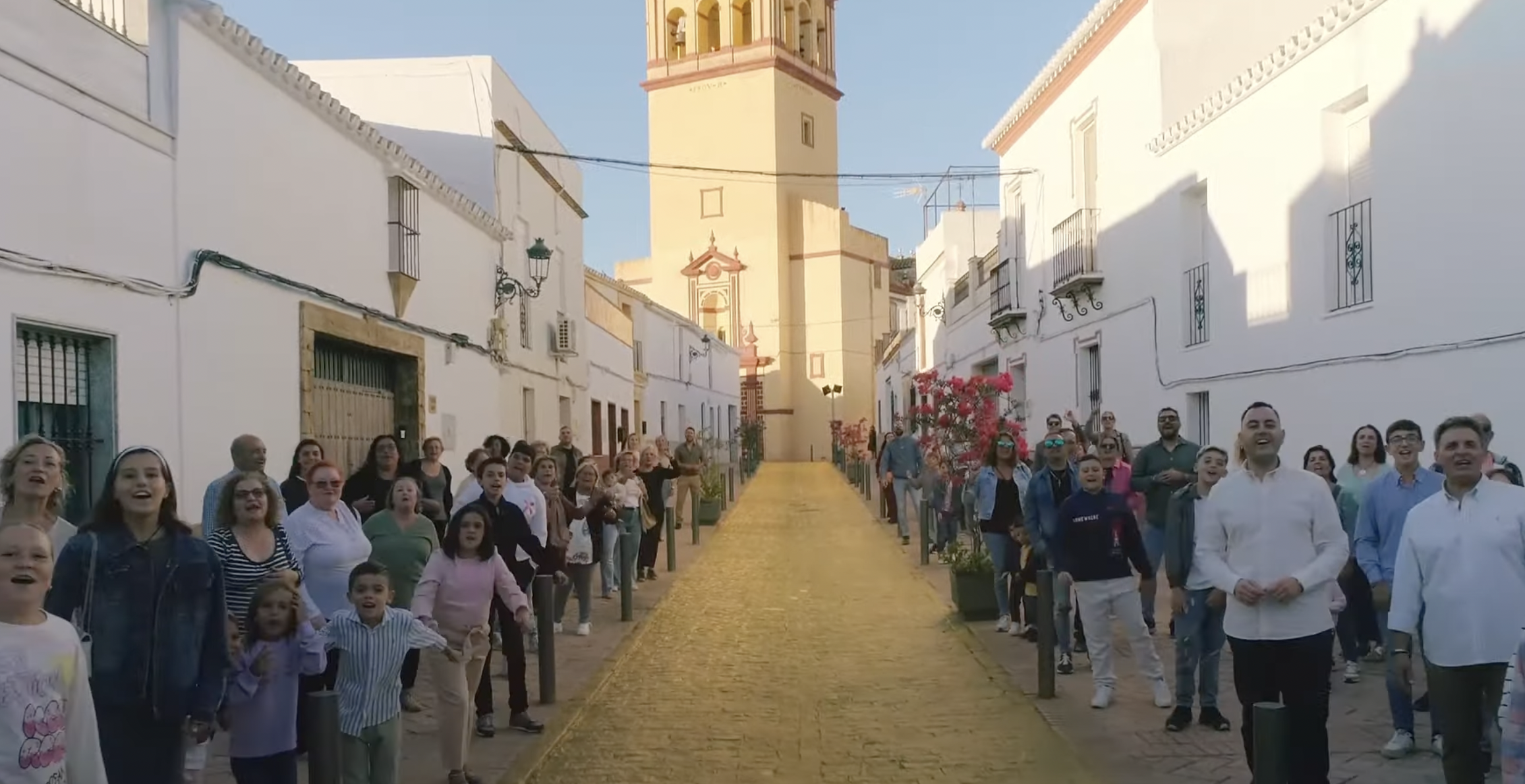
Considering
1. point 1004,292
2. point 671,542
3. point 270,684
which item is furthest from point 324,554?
point 1004,292

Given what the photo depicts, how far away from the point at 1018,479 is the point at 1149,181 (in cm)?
643

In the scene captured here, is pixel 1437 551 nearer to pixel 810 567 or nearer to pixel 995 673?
pixel 995 673

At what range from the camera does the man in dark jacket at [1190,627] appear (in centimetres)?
691

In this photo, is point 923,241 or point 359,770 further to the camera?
point 923,241

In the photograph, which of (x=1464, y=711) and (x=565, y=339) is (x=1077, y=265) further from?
(x=1464, y=711)

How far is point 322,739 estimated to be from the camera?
14.2 feet

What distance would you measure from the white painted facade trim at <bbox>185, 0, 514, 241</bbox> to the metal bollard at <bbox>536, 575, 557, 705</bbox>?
4.67 meters

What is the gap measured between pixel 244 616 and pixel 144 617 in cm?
97

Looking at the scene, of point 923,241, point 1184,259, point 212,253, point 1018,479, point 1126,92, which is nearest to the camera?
point 212,253

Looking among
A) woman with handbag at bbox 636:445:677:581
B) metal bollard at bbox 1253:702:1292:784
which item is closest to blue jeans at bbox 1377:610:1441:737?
metal bollard at bbox 1253:702:1292:784

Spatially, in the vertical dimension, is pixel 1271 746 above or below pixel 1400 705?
above

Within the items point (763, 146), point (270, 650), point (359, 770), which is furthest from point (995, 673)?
point (763, 146)

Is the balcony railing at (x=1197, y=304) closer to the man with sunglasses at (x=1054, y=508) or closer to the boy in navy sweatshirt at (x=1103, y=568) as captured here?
the man with sunglasses at (x=1054, y=508)

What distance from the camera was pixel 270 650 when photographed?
486 cm
